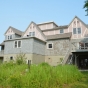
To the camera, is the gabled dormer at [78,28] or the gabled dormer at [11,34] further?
the gabled dormer at [11,34]

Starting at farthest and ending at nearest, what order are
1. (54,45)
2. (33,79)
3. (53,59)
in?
(54,45)
(53,59)
(33,79)

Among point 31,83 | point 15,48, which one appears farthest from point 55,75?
point 15,48

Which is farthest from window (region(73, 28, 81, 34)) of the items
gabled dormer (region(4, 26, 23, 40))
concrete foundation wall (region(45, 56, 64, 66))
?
gabled dormer (region(4, 26, 23, 40))

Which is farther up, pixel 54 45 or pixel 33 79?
pixel 54 45

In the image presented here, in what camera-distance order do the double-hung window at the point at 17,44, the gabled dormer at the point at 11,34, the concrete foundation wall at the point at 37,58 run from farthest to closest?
the gabled dormer at the point at 11,34 < the double-hung window at the point at 17,44 < the concrete foundation wall at the point at 37,58

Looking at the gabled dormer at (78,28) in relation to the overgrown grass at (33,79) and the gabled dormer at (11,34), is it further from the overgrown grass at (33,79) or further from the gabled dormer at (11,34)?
the overgrown grass at (33,79)

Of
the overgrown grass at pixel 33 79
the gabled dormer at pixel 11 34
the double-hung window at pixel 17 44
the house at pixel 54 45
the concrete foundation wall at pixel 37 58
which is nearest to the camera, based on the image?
the overgrown grass at pixel 33 79

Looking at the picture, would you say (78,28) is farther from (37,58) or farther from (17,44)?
(17,44)

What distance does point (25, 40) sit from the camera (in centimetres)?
2359

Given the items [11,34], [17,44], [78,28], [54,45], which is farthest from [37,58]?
[11,34]

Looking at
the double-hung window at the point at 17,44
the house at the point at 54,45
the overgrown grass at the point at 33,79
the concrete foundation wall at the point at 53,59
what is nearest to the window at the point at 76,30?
the house at the point at 54,45

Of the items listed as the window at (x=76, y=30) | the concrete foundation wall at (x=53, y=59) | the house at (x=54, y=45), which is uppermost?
the window at (x=76, y=30)

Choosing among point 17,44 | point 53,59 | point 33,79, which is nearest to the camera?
point 33,79

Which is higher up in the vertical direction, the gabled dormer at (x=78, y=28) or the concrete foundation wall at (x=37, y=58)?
the gabled dormer at (x=78, y=28)
